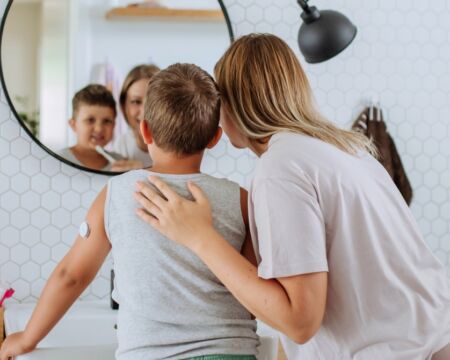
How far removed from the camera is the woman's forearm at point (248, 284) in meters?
1.17

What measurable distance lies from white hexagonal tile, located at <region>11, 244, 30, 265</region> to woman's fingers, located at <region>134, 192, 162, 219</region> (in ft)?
3.05

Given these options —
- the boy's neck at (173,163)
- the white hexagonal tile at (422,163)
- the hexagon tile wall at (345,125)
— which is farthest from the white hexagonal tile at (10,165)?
the white hexagonal tile at (422,163)

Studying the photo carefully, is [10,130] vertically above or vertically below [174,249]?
above

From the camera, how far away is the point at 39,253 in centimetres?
211

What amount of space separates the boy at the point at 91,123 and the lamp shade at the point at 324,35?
1.93 feet

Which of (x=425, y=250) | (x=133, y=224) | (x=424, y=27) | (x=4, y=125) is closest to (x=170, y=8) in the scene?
(x=4, y=125)

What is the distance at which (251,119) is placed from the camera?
1.33 meters

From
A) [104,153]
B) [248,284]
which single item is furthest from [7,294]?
[248,284]

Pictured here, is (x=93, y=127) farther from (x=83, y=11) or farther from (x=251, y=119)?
(x=251, y=119)

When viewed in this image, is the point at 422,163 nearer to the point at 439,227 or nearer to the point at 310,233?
the point at 439,227

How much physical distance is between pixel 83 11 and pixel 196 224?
109cm

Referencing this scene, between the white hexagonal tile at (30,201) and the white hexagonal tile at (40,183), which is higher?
the white hexagonal tile at (40,183)

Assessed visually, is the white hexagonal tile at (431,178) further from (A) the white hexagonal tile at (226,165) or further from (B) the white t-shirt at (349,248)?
(B) the white t-shirt at (349,248)

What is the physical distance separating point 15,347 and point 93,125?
80 centimetres
